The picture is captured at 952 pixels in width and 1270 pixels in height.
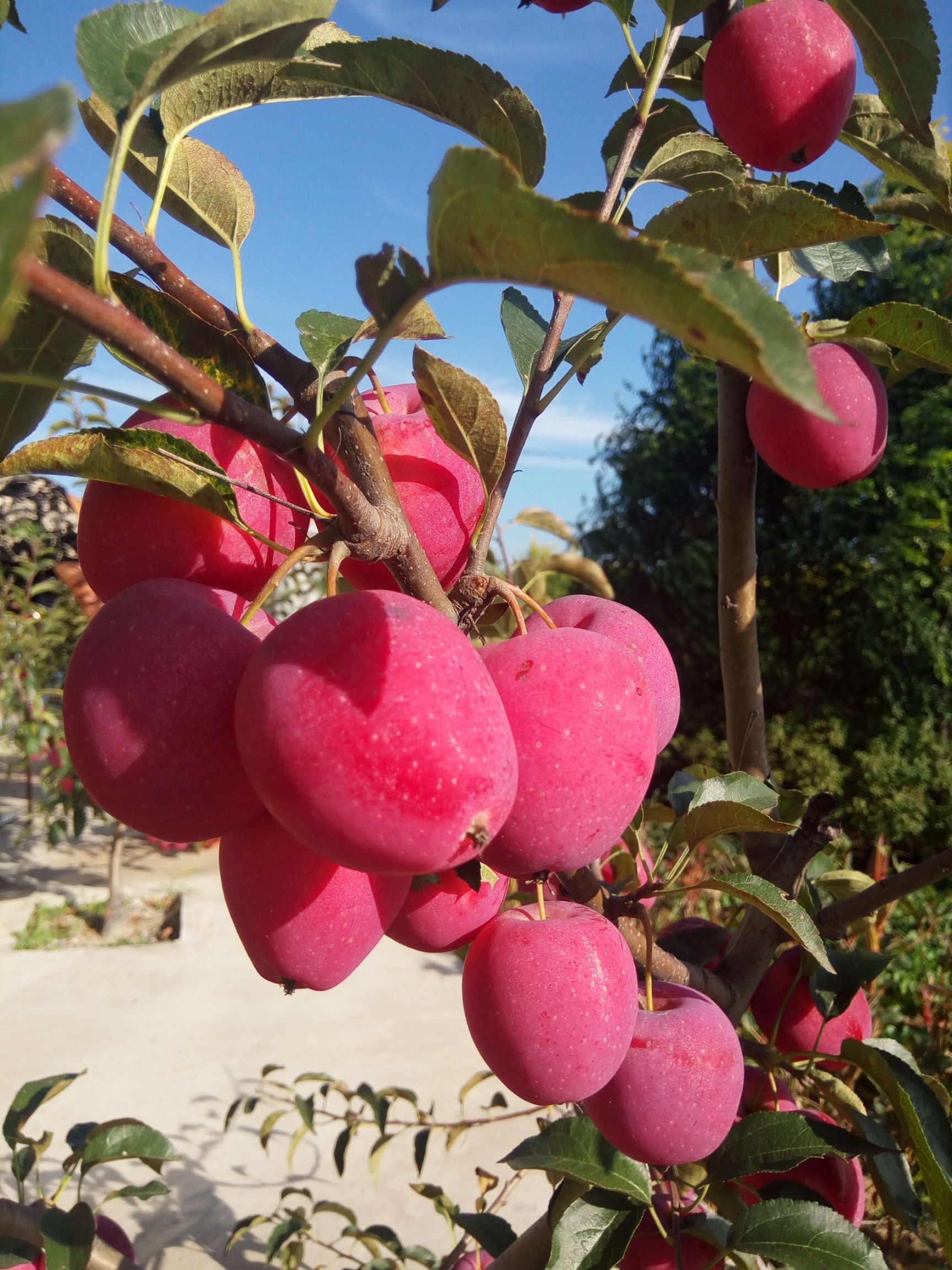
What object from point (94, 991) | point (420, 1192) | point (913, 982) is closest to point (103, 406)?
point (94, 991)

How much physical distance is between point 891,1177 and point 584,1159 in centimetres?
30

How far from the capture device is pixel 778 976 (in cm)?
94

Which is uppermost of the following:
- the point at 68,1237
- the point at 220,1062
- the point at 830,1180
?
the point at 830,1180

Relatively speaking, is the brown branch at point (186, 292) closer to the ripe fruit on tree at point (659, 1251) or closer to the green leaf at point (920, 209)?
the green leaf at point (920, 209)

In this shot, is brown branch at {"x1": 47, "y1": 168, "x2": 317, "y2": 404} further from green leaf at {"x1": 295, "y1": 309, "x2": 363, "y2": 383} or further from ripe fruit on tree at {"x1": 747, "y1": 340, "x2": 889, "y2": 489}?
ripe fruit on tree at {"x1": 747, "y1": 340, "x2": 889, "y2": 489}

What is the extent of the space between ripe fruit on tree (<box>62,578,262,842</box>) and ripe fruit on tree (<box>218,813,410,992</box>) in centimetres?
5

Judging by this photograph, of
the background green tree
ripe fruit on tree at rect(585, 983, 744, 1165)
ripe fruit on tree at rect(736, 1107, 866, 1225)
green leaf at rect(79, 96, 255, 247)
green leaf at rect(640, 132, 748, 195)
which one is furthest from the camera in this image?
the background green tree

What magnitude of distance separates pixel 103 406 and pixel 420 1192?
2.74 metres

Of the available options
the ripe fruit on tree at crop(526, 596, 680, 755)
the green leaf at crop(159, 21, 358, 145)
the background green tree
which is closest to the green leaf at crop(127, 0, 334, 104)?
the green leaf at crop(159, 21, 358, 145)

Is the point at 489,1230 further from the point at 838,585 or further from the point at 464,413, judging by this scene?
the point at 838,585

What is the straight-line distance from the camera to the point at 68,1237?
77 cm

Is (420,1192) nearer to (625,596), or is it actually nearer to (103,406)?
(103,406)

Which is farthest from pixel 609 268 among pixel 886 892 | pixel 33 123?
pixel 886 892

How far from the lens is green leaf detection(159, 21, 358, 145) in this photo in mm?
471
